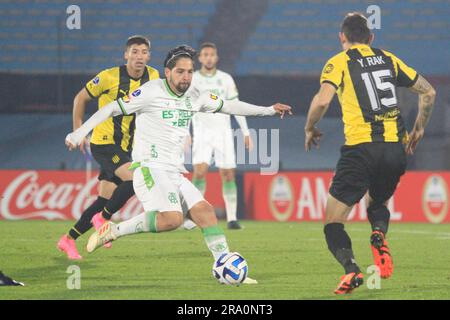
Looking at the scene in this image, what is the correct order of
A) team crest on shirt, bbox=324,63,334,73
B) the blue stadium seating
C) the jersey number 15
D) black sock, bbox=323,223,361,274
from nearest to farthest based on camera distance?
black sock, bbox=323,223,361,274
team crest on shirt, bbox=324,63,334,73
the jersey number 15
the blue stadium seating

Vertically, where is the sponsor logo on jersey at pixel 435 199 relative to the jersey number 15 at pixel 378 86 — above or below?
below

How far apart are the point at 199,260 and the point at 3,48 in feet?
43.1

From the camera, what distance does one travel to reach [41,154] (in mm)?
20812

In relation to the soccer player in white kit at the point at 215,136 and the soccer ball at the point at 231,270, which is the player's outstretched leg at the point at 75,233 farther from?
the soccer player in white kit at the point at 215,136

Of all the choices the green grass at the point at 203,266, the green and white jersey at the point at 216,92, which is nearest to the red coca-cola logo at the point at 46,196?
the green grass at the point at 203,266

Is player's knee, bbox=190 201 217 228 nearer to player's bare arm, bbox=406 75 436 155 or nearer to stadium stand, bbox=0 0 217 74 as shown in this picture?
player's bare arm, bbox=406 75 436 155

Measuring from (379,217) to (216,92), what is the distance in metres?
6.38

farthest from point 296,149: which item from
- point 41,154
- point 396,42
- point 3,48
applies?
point 3,48

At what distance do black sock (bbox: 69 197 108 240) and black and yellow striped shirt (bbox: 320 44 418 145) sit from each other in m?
3.16

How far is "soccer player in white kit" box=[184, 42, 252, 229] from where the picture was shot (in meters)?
13.9

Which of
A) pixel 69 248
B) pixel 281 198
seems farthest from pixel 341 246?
pixel 281 198

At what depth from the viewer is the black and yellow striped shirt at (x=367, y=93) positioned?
7273mm

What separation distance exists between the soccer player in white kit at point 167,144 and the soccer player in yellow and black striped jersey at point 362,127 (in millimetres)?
710

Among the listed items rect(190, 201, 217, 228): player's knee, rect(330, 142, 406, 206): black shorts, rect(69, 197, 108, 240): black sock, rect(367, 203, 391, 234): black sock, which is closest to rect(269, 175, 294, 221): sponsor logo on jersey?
rect(69, 197, 108, 240): black sock
